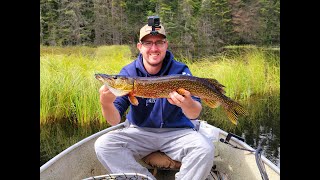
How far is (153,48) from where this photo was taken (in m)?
2.86

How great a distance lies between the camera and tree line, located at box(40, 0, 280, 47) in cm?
1659

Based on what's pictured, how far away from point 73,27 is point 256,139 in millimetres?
13469

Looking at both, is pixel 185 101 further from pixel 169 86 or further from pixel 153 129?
pixel 153 129

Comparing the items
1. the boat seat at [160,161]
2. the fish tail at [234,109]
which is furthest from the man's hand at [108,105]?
the fish tail at [234,109]

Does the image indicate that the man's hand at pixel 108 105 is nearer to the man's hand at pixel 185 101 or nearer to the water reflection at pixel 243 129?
the man's hand at pixel 185 101

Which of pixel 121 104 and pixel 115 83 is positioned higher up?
pixel 115 83

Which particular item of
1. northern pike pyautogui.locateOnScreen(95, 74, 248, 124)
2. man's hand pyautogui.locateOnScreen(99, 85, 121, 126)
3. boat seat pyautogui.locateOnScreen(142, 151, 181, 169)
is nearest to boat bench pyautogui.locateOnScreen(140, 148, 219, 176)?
boat seat pyautogui.locateOnScreen(142, 151, 181, 169)

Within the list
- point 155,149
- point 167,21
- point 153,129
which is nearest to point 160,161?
point 155,149

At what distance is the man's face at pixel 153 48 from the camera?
9.39ft

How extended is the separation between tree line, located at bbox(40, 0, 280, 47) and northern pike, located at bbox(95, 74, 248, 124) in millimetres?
13504

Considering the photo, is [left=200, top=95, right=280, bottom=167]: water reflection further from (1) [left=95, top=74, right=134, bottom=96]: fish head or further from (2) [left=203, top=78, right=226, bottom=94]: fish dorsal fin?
(1) [left=95, top=74, right=134, bottom=96]: fish head

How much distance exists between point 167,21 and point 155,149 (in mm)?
14080
